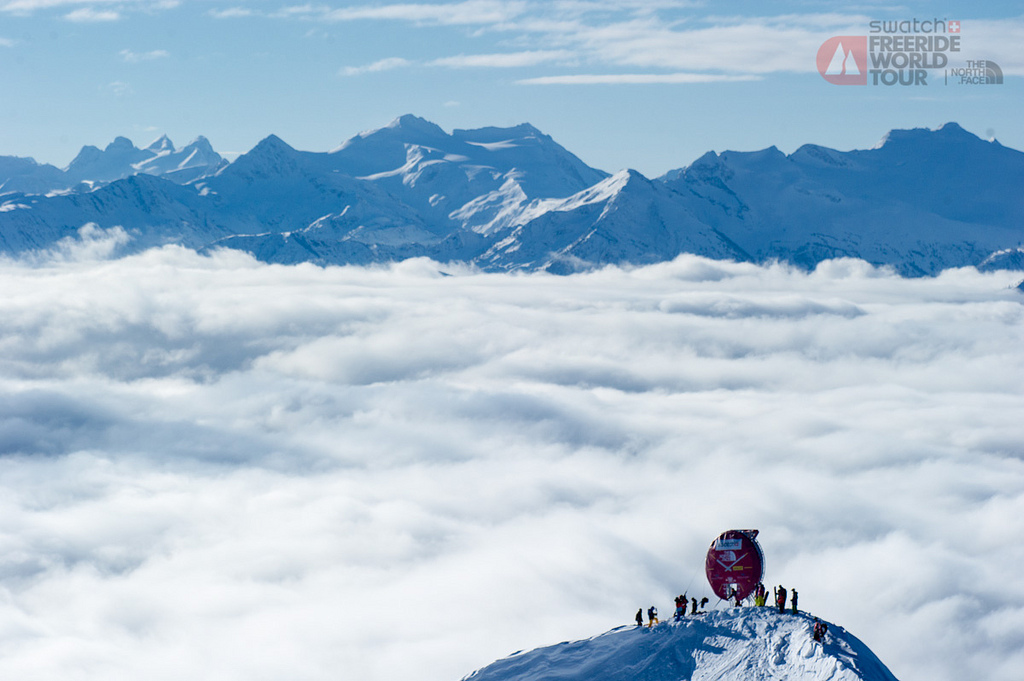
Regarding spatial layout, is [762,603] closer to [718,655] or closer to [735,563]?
[718,655]

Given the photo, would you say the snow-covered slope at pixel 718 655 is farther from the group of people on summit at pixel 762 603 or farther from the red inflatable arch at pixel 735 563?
the red inflatable arch at pixel 735 563

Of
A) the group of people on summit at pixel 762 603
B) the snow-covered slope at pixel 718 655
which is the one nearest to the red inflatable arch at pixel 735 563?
the group of people on summit at pixel 762 603

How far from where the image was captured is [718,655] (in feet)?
262

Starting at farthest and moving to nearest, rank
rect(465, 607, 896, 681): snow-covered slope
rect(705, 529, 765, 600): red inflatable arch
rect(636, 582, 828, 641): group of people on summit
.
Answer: rect(705, 529, 765, 600): red inflatable arch, rect(636, 582, 828, 641): group of people on summit, rect(465, 607, 896, 681): snow-covered slope

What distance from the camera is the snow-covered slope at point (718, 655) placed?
247 feet

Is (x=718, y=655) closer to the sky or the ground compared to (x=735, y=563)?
closer to the ground

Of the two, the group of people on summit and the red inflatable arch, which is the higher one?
the red inflatable arch

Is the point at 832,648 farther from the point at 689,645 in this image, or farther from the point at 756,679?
the point at 689,645

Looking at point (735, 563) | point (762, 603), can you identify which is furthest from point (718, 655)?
point (735, 563)

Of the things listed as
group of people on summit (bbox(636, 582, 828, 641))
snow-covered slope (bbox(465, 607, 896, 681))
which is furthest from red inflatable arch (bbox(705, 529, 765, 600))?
snow-covered slope (bbox(465, 607, 896, 681))

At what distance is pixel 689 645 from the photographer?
82125 millimetres

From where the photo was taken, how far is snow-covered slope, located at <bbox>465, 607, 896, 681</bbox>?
7544 centimetres

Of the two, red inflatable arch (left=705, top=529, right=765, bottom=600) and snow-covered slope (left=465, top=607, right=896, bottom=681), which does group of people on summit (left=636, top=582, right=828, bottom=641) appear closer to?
snow-covered slope (left=465, top=607, right=896, bottom=681)

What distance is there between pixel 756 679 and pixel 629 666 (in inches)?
451
